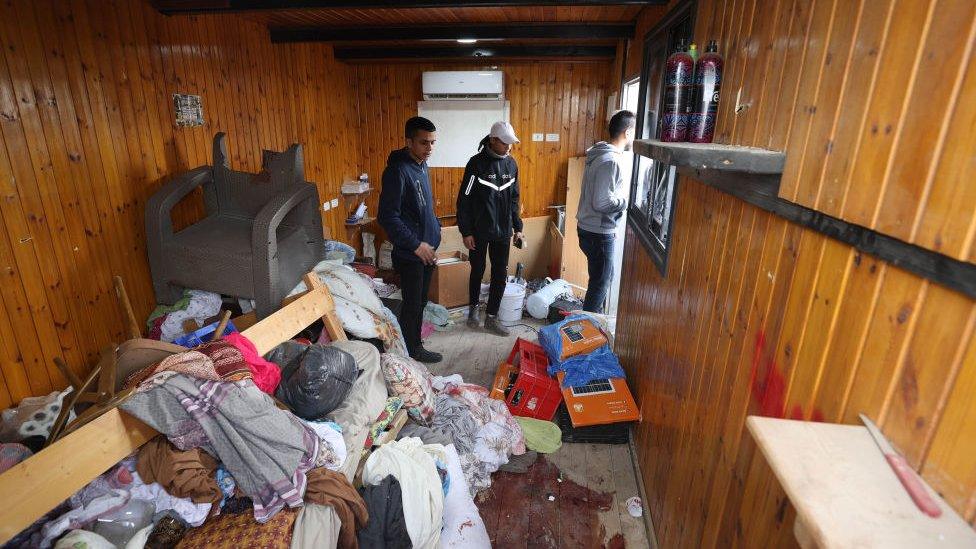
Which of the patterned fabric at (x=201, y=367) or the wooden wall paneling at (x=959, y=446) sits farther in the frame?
the patterned fabric at (x=201, y=367)

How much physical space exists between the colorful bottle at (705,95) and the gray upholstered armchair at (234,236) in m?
1.99

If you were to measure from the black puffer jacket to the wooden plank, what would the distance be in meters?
2.70

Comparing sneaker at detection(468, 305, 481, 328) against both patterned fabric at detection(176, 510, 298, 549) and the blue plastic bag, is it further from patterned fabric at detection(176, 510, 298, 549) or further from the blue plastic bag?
patterned fabric at detection(176, 510, 298, 549)

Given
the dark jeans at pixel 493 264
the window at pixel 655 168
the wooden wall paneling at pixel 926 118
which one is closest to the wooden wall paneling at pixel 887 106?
the wooden wall paneling at pixel 926 118

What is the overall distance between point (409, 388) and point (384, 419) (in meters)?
0.21

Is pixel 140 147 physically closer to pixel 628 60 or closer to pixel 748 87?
pixel 748 87

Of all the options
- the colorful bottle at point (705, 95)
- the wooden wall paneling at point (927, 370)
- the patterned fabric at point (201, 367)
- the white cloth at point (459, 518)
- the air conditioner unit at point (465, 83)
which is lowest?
the white cloth at point (459, 518)

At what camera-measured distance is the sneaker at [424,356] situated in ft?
11.6

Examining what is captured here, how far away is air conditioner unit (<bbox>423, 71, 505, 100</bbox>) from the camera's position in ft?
17.1

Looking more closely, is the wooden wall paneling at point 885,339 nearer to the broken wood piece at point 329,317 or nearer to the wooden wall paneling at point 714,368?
the wooden wall paneling at point 714,368

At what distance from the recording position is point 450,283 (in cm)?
453

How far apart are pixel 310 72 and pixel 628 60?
117 inches

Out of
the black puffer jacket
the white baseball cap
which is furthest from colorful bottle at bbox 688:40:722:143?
the black puffer jacket

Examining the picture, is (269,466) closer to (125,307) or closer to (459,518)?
(459,518)
